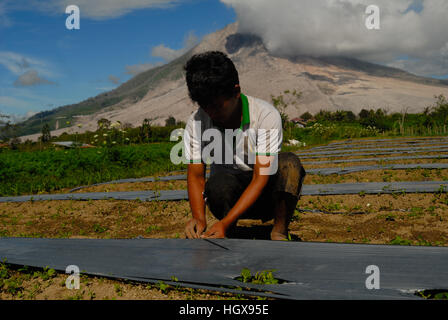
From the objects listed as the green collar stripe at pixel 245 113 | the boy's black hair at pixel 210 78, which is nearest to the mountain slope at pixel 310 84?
the green collar stripe at pixel 245 113

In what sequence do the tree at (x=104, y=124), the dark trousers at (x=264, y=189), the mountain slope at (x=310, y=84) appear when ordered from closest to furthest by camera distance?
the dark trousers at (x=264, y=189)
the tree at (x=104, y=124)
the mountain slope at (x=310, y=84)

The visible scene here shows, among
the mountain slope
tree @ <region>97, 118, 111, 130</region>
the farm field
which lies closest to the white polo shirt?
the farm field

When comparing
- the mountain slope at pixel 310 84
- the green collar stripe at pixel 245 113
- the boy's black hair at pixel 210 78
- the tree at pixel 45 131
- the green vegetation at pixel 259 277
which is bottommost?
the green vegetation at pixel 259 277

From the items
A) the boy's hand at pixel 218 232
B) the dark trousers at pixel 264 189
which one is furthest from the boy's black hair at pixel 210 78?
the boy's hand at pixel 218 232

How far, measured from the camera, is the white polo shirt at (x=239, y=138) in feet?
6.69

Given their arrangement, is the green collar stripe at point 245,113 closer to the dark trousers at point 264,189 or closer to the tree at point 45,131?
the dark trousers at point 264,189

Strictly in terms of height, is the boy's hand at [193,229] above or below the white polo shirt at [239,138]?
below

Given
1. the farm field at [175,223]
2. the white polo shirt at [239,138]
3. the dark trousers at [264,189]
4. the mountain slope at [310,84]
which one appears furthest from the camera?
the mountain slope at [310,84]

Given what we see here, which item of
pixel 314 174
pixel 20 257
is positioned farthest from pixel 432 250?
pixel 314 174

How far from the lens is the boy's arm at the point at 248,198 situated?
1927 mm

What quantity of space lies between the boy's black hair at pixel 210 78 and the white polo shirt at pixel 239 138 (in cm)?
25

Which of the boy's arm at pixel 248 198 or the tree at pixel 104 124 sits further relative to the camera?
the tree at pixel 104 124

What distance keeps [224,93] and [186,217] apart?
1.86 metres

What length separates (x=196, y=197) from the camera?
220cm
